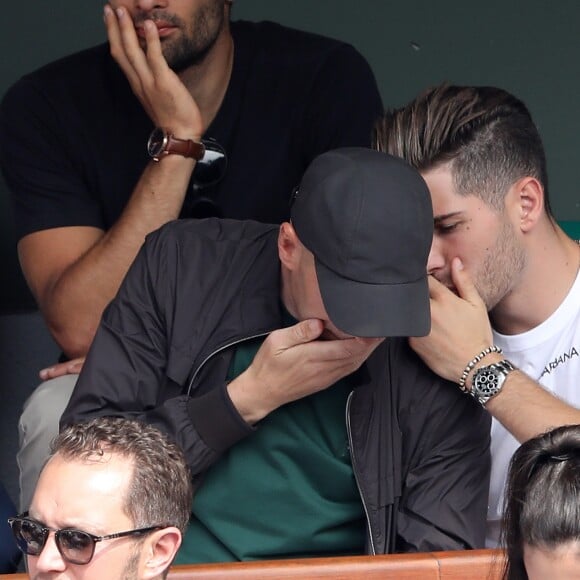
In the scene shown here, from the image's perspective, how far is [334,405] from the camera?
246 cm

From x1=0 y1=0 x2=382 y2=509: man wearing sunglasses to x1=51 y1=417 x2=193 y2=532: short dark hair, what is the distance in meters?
0.91

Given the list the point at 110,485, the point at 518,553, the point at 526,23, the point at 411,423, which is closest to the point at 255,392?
the point at 411,423

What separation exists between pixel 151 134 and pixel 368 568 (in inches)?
51.7

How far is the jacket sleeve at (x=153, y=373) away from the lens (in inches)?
92.1

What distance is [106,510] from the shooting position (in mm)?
1869

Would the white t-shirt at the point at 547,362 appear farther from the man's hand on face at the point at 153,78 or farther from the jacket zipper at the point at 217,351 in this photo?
the man's hand on face at the point at 153,78

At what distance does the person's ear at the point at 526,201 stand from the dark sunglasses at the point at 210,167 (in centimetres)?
79

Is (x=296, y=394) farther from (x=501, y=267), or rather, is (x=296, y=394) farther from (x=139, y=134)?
(x=139, y=134)

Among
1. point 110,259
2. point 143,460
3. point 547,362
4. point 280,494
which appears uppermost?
point 143,460

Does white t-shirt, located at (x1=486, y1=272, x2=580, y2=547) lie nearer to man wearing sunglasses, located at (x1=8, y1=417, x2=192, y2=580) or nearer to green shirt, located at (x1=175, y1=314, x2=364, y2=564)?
green shirt, located at (x1=175, y1=314, x2=364, y2=564)

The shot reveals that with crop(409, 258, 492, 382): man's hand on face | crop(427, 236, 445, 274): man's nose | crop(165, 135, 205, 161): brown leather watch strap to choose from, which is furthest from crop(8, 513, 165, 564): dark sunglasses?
crop(165, 135, 205, 161): brown leather watch strap

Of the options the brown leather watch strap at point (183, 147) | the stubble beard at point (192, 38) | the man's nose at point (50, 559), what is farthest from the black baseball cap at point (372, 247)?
the stubble beard at point (192, 38)

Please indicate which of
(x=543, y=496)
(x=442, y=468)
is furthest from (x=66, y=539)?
(x=442, y=468)

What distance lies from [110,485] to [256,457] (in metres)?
0.58
